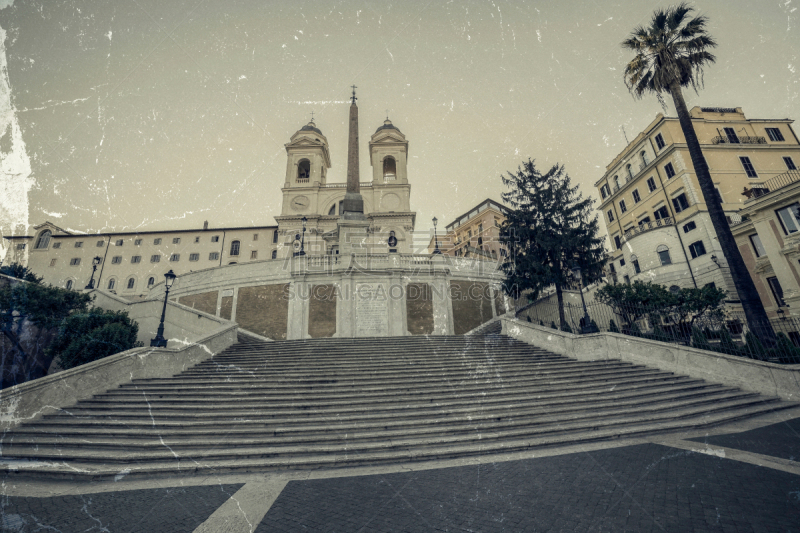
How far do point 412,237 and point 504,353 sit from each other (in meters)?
23.7

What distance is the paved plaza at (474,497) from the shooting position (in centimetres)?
363

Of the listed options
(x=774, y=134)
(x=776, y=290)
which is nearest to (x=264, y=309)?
(x=776, y=290)

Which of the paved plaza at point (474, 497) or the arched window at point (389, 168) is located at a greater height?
the arched window at point (389, 168)

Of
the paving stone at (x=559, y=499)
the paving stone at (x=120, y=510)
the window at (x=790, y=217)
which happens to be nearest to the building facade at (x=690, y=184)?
the window at (x=790, y=217)

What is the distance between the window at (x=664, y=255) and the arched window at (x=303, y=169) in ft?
124

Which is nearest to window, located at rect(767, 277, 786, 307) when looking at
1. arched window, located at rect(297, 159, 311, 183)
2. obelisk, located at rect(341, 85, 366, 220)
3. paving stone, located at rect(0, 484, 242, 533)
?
obelisk, located at rect(341, 85, 366, 220)

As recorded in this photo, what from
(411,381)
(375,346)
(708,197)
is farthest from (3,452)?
(708,197)

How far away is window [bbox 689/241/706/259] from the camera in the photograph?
24889 millimetres

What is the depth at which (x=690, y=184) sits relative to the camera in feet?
88.2

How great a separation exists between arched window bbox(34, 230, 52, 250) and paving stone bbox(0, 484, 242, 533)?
60.2 metres

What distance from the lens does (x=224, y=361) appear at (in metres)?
12.2

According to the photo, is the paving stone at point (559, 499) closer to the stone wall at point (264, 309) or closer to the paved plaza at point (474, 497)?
the paved plaza at point (474, 497)

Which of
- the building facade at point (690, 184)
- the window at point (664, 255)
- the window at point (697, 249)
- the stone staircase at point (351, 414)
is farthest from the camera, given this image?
the window at point (664, 255)

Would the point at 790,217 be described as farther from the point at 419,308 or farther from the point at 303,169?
the point at 303,169
